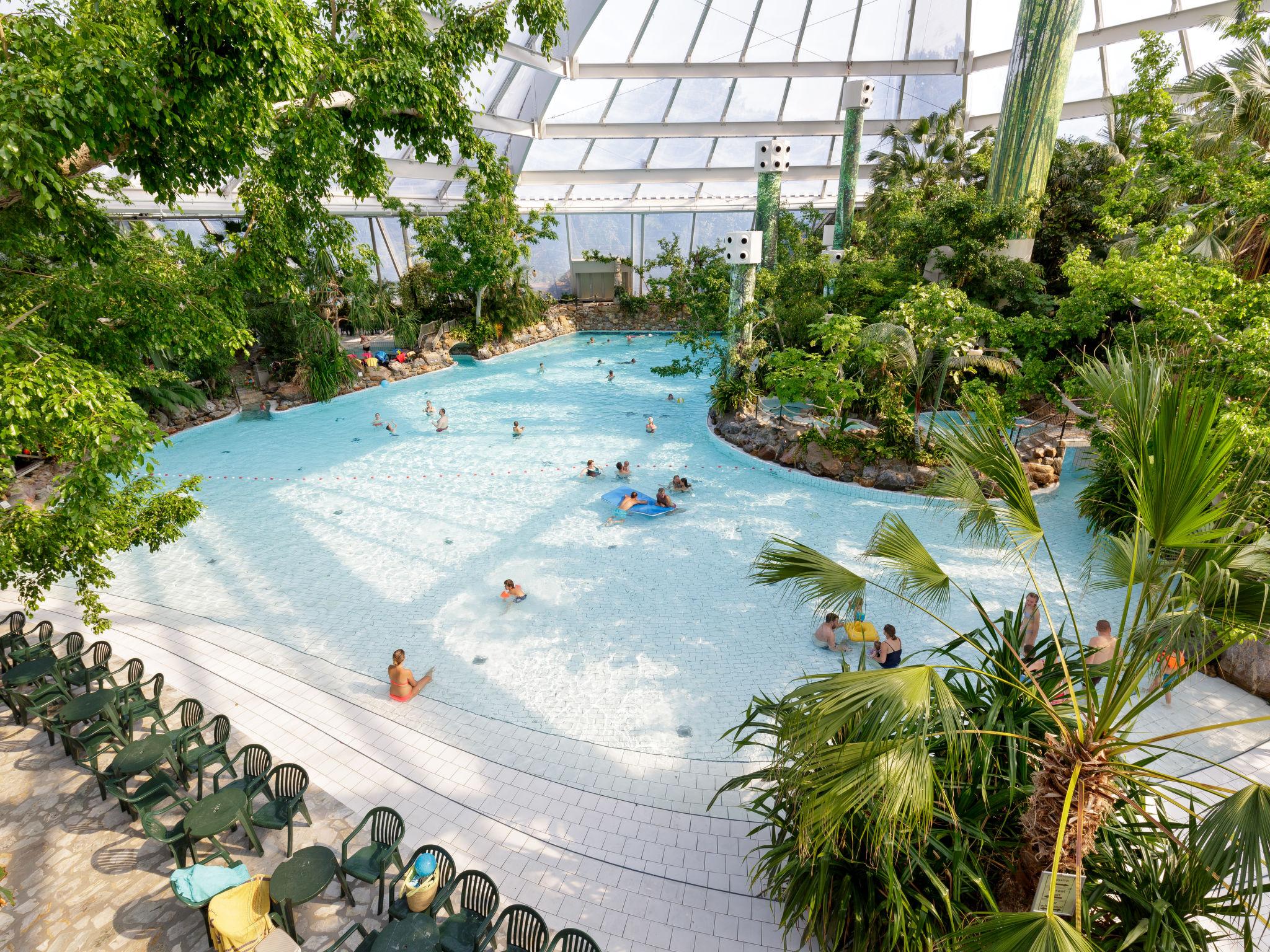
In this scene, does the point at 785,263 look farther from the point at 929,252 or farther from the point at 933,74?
the point at 933,74

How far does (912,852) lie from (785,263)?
17.7 m

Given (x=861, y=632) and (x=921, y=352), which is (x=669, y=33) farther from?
(x=861, y=632)

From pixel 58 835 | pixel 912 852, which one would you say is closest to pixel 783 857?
pixel 912 852

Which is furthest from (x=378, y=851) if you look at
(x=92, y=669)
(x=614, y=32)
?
(x=614, y=32)

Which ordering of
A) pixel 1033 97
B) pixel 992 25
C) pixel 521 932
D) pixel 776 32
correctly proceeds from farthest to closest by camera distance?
pixel 992 25 < pixel 776 32 < pixel 1033 97 < pixel 521 932

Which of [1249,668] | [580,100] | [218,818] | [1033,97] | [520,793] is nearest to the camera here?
[218,818]

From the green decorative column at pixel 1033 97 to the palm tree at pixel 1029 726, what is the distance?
14635 mm

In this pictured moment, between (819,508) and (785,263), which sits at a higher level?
(785,263)

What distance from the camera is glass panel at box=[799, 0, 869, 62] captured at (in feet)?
68.3

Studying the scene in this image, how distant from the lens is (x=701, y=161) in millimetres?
26469

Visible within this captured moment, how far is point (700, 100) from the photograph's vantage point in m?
23.3

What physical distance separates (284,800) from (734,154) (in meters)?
27.6

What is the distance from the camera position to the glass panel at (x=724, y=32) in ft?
65.7

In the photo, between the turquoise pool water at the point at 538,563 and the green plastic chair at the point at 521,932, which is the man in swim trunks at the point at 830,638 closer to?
the turquoise pool water at the point at 538,563
